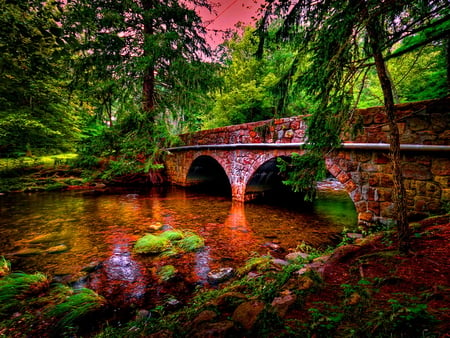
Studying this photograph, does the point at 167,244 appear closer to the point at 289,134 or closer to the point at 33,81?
the point at 289,134

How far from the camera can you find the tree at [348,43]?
2006mm

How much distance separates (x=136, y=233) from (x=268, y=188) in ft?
16.5

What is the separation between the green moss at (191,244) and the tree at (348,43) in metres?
2.68

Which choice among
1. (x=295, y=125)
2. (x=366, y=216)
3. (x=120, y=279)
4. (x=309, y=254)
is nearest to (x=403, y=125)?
(x=366, y=216)

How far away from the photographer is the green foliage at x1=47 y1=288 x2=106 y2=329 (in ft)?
6.42

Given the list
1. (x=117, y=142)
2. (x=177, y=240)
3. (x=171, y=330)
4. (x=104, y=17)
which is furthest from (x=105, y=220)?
(x=104, y=17)

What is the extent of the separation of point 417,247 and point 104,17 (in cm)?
978

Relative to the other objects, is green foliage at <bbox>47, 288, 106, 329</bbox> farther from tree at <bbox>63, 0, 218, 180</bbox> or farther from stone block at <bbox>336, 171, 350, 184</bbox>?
tree at <bbox>63, 0, 218, 180</bbox>

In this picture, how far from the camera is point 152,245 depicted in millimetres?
3807

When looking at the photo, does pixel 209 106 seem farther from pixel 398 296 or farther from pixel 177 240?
pixel 398 296

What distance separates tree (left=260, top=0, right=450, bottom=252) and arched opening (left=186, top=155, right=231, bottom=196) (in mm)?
7467

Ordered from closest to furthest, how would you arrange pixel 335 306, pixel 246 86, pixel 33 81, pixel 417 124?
pixel 335 306, pixel 417 124, pixel 33 81, pixel 246 86

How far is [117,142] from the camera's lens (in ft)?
27.2

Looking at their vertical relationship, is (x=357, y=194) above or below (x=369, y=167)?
below
